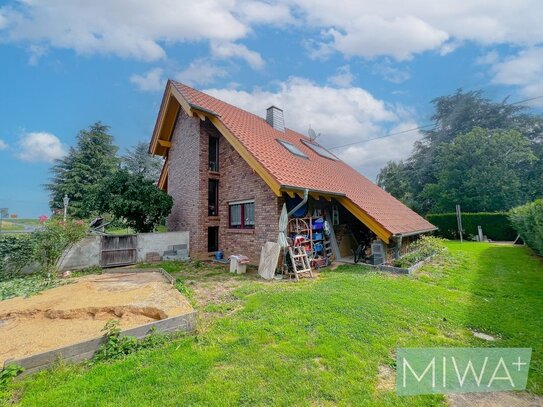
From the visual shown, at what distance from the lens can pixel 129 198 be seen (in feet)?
34.3

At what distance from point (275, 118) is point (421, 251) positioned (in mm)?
9965

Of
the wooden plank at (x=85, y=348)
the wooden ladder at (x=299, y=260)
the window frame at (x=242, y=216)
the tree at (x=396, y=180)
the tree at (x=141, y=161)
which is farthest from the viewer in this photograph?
the tree at (x=141, y=161)

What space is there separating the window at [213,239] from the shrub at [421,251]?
725 centimetres

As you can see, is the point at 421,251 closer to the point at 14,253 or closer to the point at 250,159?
the point at 250,159

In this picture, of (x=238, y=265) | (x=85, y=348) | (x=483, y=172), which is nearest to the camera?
(x=85, y=348)

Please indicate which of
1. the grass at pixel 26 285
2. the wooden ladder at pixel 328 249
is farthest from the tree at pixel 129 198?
the wooden ladder at pixel 328 249

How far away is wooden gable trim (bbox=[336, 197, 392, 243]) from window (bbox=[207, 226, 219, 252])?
563cm

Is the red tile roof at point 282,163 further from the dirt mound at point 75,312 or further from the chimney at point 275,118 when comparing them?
the dirt mound at point 75,312

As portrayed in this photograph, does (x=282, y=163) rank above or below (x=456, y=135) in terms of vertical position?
below

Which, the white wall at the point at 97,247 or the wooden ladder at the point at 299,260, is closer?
the wooden ladder at the point at 299,260

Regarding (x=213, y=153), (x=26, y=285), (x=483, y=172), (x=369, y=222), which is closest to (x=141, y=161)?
(x=213, y=153)

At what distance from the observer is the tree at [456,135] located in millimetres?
25061

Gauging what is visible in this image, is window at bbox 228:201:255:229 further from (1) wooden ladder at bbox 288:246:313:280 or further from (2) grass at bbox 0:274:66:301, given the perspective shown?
(2) grass at bbox 0:274:66:301

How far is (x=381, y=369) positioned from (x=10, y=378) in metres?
4.11
